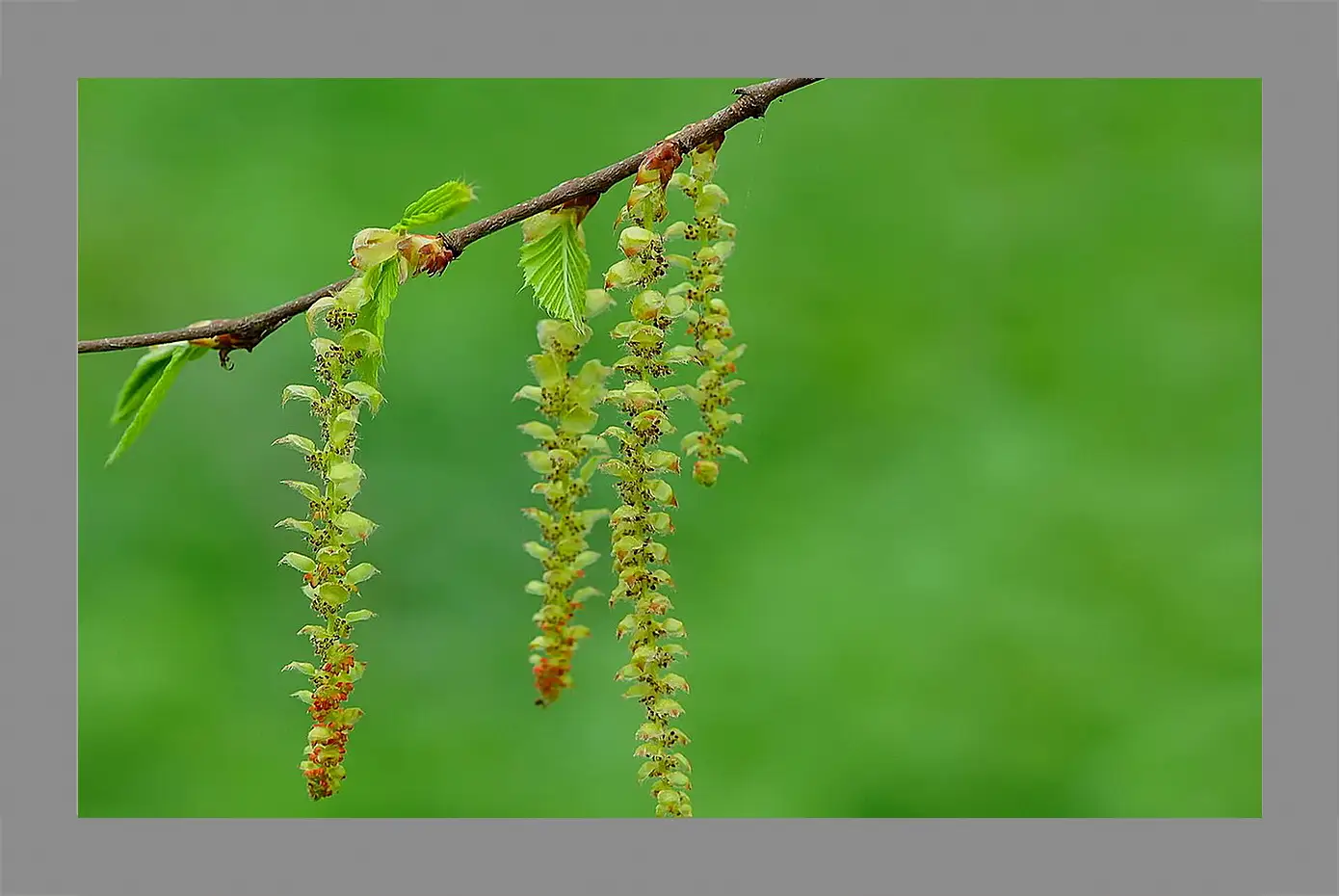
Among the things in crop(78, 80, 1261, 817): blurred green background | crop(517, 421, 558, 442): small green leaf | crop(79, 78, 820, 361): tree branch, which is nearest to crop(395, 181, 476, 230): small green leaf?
crop(79, 78, 820, 361): tree branch

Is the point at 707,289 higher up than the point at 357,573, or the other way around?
the point at 707,289

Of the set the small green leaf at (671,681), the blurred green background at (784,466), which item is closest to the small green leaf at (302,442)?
the small green leaf at (671,681)

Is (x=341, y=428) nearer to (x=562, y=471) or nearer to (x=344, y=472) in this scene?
(x=344, y=472)

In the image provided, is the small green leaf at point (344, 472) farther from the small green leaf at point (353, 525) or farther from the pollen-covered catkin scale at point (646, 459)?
the pollen-covered catkin scale at point (646, 459)

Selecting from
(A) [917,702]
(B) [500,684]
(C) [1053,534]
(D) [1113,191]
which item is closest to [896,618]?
(A) [917,702]

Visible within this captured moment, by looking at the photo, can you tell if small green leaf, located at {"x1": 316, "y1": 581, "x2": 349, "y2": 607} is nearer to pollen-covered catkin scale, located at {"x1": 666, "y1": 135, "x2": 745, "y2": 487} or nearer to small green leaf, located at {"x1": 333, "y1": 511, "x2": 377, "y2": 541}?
small green leaf, located at {"x1": 333, "y1": 511, "x2": 377, "y2": 541}

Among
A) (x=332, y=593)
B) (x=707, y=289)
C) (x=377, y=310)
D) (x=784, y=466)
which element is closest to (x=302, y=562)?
(x=332, y=593)
